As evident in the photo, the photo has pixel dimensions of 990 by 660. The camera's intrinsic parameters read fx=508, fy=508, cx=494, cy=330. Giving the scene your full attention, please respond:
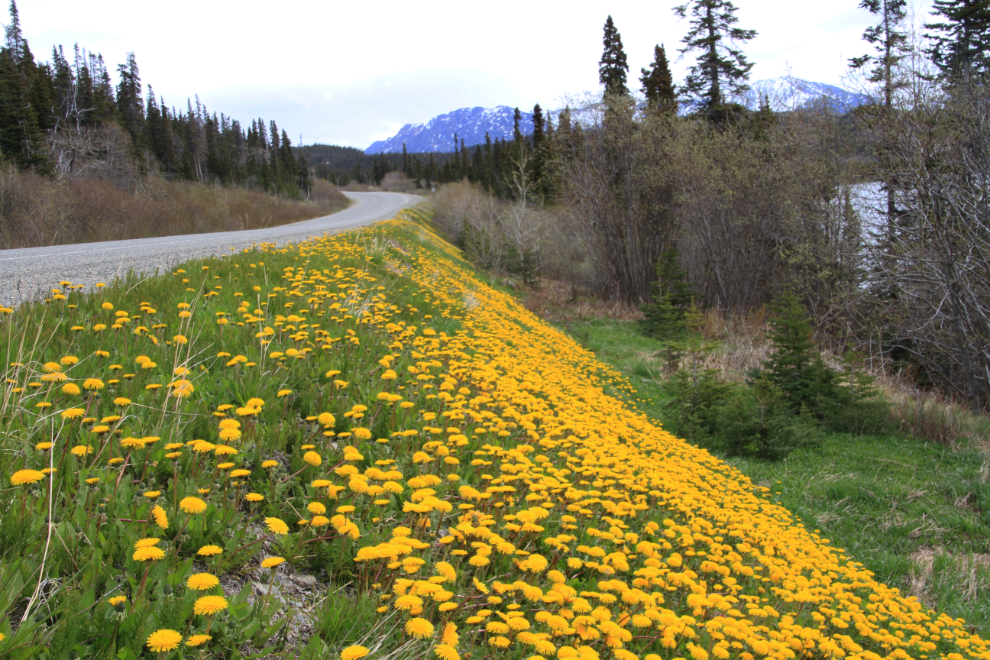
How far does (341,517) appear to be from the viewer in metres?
2.06

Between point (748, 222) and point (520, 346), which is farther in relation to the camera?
point (748, 222)

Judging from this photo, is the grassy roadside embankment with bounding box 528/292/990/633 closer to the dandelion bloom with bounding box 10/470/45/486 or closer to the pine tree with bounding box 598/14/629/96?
the dandelion bloom with bounding box 10/470/45/486

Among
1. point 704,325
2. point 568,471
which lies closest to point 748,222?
point 704,325

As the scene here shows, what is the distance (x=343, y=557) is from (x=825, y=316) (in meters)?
13.3

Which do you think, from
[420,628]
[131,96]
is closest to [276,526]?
[420,628]

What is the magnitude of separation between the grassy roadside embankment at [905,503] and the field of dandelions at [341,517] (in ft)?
3.00

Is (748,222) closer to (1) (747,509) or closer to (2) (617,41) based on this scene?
(1) (747,509)

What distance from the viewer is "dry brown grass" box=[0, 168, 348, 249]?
12.4 m

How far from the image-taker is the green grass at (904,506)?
191 inches

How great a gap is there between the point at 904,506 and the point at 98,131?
37649 mm

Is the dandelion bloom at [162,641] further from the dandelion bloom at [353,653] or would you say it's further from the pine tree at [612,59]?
the pine tree at [612,59]

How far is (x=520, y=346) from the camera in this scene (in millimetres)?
8180

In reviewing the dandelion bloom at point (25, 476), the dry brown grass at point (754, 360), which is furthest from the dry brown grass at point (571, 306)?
the dandelion bloom at point (25, 476)

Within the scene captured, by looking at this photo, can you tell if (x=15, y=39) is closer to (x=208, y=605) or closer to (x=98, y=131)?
(x=98, y=131)
